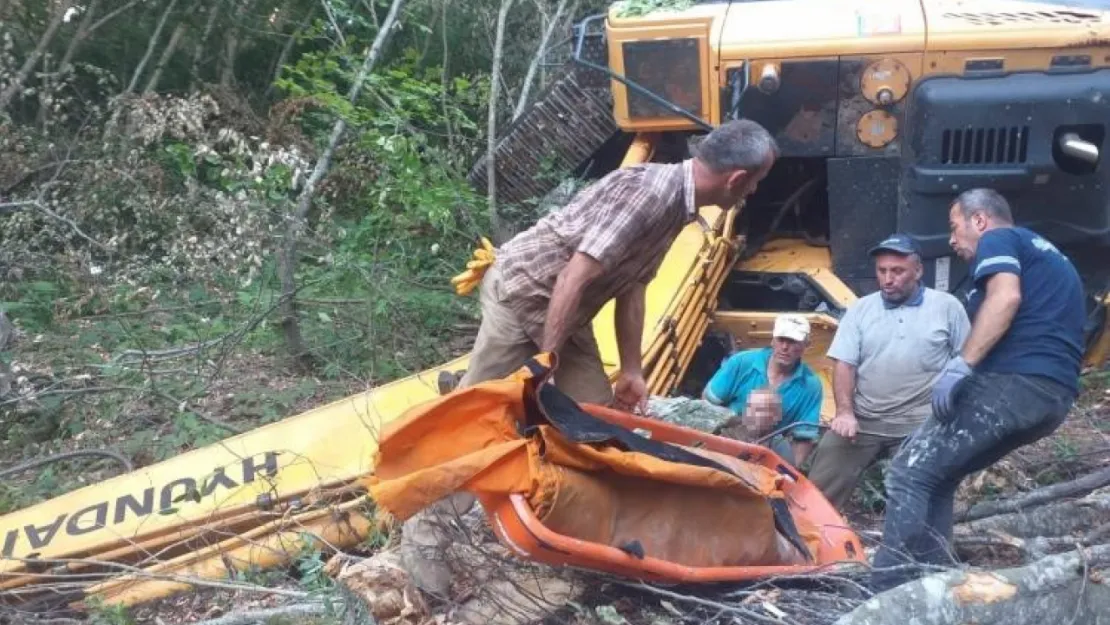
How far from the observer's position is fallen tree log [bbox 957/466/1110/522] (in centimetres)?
490

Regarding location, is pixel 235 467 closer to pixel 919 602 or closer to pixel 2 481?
pixel 2 481

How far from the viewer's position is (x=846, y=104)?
6230 mm

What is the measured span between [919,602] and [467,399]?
1239mm

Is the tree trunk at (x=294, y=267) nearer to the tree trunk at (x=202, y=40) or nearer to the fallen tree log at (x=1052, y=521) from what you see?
the tree trunk at (x=202, y=40)

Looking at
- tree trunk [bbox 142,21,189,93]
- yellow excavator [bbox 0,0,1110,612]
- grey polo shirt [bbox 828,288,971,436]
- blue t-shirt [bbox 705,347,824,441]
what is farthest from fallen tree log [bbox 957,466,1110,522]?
tree trunk [bbox 142,21,189,93]

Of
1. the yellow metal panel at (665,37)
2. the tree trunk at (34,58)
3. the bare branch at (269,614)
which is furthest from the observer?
the tree trunk at (34,58)

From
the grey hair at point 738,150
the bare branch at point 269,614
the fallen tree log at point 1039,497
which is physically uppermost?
the grey hair at point 738,150

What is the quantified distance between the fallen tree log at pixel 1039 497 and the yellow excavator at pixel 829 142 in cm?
102

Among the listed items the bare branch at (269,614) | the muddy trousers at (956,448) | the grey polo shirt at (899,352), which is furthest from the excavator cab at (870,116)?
the bare branch at (269,614)

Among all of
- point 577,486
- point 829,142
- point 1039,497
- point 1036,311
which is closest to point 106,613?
point 577,486

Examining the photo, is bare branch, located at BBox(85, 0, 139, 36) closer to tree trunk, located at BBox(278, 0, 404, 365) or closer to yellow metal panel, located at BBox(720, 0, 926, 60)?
tree trunk, located at BBox(278, 0, 404, 365)

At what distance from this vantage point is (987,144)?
19.4 ft

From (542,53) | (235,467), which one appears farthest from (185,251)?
(542,53)

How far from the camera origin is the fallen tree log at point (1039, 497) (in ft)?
16.1
